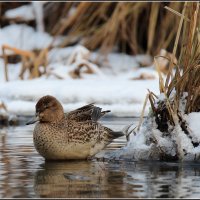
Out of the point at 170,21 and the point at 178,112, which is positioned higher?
the point at 170,21

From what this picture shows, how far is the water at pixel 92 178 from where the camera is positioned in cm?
525

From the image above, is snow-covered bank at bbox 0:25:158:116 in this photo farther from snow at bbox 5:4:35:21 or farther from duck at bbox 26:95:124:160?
duck at bbox 26:95:124:160

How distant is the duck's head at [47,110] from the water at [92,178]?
0.34 meters

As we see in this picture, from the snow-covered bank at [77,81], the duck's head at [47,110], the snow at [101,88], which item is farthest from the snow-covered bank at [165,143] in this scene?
the snow-covered bank at [77,81]

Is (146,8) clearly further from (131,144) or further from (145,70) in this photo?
(131,144)

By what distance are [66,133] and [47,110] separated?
11.8 inches

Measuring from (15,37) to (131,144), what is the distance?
7.82 meters

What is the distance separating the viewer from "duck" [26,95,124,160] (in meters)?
7.12

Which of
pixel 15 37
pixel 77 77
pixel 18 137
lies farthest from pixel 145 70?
pixel 18 137

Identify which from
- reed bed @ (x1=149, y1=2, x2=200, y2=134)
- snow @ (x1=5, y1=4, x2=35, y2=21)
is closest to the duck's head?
reed bed @ (x1=149, y1=2, x2=200, y2=134)

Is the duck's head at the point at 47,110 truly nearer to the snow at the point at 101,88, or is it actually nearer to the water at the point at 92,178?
the water at the point at 92,178

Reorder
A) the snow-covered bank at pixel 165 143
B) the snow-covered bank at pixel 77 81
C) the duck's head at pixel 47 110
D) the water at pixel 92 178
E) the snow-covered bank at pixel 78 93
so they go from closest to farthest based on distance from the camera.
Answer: the water at pixel 92 178, the snow-covered bank at pixel 165 143, the duck's head at pixel 47 110, the snow-covered bank at pixel 78 93, the snow-covered bank at pixel 77 81

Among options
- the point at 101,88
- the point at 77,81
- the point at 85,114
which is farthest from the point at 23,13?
the point at 85,114

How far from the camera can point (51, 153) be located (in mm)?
7062
